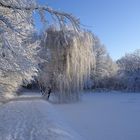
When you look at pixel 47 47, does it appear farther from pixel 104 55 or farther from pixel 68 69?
pixel 104 55

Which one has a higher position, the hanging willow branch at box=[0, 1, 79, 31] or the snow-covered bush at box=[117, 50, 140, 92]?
the snow-covered bush at box=[117, 50, 140, 92]

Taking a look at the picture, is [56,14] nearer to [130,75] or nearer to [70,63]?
[70,63]

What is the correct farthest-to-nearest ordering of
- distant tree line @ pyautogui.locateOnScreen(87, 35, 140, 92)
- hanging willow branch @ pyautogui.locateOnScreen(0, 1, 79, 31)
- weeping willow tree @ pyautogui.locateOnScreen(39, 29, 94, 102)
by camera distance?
distant tree line @ pyautogui.locateOnScreen(87, 35, 140, 92) → weeping willow tree @ pyautogui.locateOnScreen(39, 29, 94, 102) → hanging willow branch @ pyautogui.locateOnScreen(0, 1, 79, 31)

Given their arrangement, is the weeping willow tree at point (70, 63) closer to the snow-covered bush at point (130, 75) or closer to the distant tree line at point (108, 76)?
the distant tree line at point (108, 76)

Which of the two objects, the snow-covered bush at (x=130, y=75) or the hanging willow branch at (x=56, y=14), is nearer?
the hanging willow branch at (x=56, y=14)

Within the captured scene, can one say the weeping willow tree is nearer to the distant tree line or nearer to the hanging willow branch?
the hanging willow branch

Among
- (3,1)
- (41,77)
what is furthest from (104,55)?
(3,1)

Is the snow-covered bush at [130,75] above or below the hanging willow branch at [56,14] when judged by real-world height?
above

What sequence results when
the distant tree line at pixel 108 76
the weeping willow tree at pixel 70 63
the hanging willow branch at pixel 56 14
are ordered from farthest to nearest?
the distant tree line at pixel 108 76 < the weeping willow tree at pixel 70 63 < the hanging willow branch at pixel 56 14

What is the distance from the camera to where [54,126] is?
1176 centimetres

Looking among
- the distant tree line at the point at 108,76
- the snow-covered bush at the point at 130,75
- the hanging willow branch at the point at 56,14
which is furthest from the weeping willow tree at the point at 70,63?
the snow-covered bush at the point at 130,75

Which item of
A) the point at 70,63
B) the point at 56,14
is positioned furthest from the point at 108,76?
the point at 56,14

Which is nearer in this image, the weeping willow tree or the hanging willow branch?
the hanging willow branch

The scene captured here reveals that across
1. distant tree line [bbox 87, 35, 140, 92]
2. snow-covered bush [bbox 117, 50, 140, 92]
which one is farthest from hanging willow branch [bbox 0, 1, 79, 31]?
snow-covered bush [bbox 117, 50, 140, 92]
